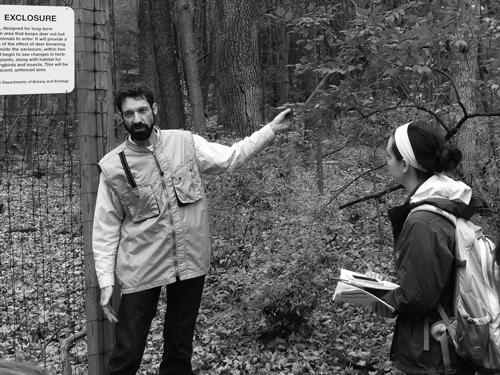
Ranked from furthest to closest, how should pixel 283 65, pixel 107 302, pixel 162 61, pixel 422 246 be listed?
pixel 283 65 → pixel 162 61 → pixel 107 302 → pixel 422 246

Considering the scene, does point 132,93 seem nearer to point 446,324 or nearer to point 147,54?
point 446,324

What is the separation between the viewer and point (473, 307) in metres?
2.82

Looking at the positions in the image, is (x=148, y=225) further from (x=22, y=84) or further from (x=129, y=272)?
(x=22, y=84)

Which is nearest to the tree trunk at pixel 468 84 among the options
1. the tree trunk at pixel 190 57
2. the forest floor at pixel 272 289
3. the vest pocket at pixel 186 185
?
the forest floor at pixel 272 289

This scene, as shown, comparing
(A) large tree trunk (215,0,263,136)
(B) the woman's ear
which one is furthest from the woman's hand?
(A) large tree trunk (215,0,263,136)

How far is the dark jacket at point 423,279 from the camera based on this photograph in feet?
9.23

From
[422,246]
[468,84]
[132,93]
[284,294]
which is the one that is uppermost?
[468,84]

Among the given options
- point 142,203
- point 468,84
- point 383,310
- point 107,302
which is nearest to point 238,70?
point 468,84

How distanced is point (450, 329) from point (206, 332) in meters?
4.27

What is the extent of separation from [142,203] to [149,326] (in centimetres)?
85

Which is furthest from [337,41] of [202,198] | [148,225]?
[148,225]

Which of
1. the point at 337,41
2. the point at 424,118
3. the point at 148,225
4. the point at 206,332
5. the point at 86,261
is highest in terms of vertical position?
the point at 337,41

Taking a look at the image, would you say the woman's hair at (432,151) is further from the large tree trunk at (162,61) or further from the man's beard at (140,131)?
the large tree trunk at (162,61)

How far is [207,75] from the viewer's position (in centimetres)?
2761
